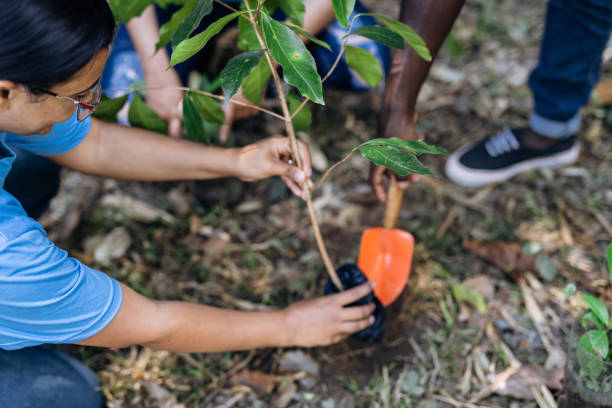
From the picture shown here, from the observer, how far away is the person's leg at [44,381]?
1.24 metres

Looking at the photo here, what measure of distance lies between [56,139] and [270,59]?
62cm

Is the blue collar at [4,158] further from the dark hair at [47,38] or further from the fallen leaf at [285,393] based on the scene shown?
the fallen leaf at [285,393]

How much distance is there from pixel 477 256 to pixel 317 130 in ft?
2.93

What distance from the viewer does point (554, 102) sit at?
190 centimetres

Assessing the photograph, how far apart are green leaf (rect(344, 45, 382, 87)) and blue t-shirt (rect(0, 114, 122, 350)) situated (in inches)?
28.1

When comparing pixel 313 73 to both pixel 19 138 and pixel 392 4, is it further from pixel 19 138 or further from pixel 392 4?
pixel 392 4

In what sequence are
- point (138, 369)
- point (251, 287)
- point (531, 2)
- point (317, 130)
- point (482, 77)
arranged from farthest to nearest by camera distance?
point (531, 2) → point (482, 77) → point (317, 130) → point (251, 287) → point (138, 369)

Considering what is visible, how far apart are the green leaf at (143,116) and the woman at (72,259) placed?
0.12 metres

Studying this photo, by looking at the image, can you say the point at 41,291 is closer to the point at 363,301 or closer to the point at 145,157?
the point at 145,157

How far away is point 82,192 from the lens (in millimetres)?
2086

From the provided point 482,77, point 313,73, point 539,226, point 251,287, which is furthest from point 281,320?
point 482,77

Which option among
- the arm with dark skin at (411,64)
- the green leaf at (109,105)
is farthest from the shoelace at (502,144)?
the green leaf at (109,105)

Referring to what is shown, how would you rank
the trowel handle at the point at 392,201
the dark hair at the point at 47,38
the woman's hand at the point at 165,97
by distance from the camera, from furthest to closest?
the woman's hand at the point at 165,97
the trowel handle at the point at 392,201
the dark hair at the point at 47,38

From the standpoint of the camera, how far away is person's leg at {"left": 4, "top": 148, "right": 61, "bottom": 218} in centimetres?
148
